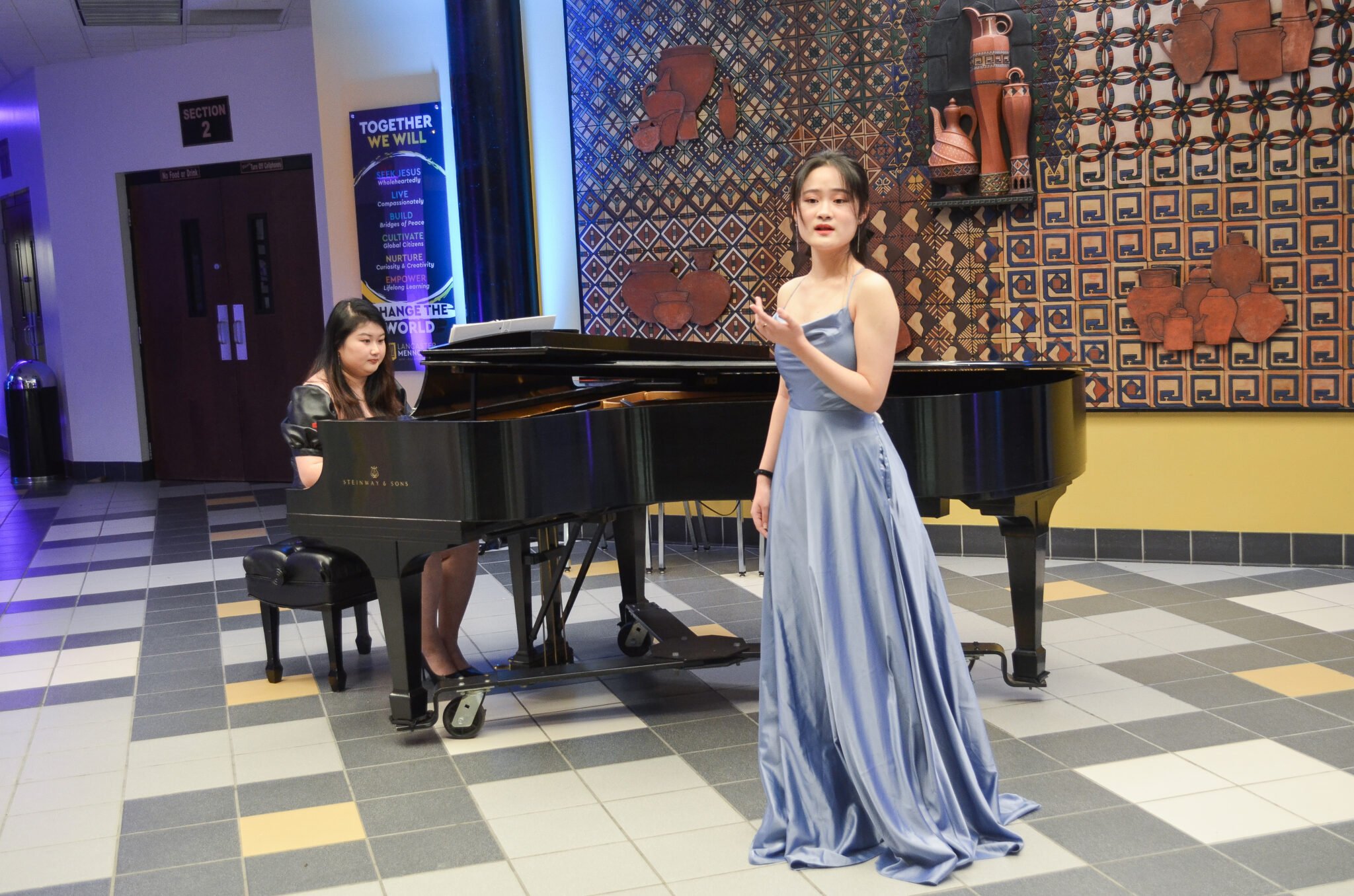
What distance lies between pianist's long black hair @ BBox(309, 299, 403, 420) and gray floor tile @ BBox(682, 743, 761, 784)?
153cm

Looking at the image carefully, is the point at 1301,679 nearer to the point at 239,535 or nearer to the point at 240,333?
the point at 239,535

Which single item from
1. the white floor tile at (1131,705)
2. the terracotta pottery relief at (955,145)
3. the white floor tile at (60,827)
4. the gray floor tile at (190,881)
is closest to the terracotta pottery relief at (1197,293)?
the terracotta pottery relief at (955,145)

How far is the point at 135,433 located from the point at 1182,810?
335 inches

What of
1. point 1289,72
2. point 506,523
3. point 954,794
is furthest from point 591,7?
point 954,794

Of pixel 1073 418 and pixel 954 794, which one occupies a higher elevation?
pixel 1073 418

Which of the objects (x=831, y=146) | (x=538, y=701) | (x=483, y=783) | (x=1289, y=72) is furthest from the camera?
(x=831, y=146)

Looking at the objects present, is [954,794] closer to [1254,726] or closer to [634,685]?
[1254,726]

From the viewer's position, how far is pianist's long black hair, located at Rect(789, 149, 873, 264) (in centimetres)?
251

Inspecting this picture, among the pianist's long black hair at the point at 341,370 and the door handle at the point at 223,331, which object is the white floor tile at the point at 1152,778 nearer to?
the pianist's long black hair at the point at 341,370

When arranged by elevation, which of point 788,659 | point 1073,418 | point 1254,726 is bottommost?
point 1254,726

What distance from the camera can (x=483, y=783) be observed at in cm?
317

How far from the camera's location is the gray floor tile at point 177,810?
3.01 m

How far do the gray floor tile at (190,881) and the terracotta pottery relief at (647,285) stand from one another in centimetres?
380

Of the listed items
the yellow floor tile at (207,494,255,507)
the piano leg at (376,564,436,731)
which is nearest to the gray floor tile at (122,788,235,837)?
the piano leg at (376,564,436,731)
